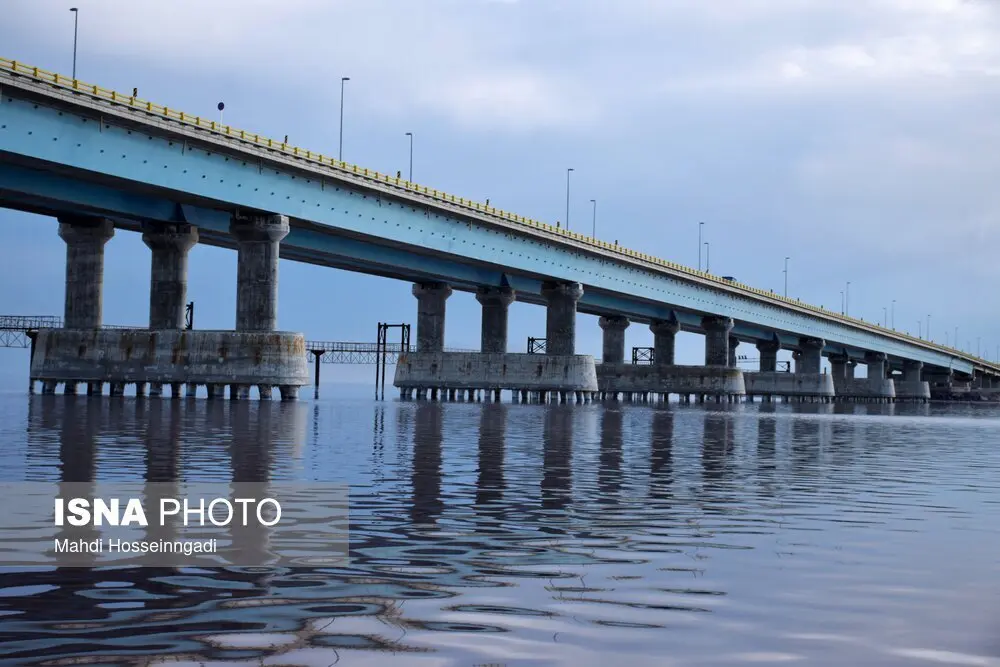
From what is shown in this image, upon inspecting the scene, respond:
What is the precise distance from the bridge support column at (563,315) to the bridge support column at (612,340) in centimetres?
3247

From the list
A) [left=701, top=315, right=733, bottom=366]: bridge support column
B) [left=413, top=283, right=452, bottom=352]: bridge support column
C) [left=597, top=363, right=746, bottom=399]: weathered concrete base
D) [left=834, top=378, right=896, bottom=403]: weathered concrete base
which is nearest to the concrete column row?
[left=413, top=283, right=452, bottom=352]: bridge support column

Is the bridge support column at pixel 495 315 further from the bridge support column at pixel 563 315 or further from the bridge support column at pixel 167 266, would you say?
the bridge support column at pixel 167 266

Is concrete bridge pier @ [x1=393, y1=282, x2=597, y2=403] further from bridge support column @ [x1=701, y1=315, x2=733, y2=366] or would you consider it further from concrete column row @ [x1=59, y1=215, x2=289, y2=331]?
bridge support column @ [x1=701, y1=315, x2=733, y2=366]

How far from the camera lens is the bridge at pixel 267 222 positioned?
54375 mm

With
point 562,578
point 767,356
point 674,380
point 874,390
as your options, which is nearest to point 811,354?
point 767,356

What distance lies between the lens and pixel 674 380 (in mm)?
129625

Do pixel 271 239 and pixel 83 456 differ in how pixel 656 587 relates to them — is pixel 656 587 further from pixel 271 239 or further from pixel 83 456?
pixel 271 239

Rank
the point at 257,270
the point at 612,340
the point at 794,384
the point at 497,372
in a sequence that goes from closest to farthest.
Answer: the point at 257,270 → the point at 497,372 → the point at 612,340 → the point at 794,384

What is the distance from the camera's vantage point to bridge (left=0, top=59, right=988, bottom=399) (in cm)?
5438

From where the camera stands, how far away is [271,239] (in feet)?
213

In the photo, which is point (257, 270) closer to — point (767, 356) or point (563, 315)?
point (563, 315)

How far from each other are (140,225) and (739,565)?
212 ft

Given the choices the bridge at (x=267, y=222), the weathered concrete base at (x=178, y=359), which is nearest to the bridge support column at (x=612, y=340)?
the bridge at (x=267, y=222)

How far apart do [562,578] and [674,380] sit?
121m
